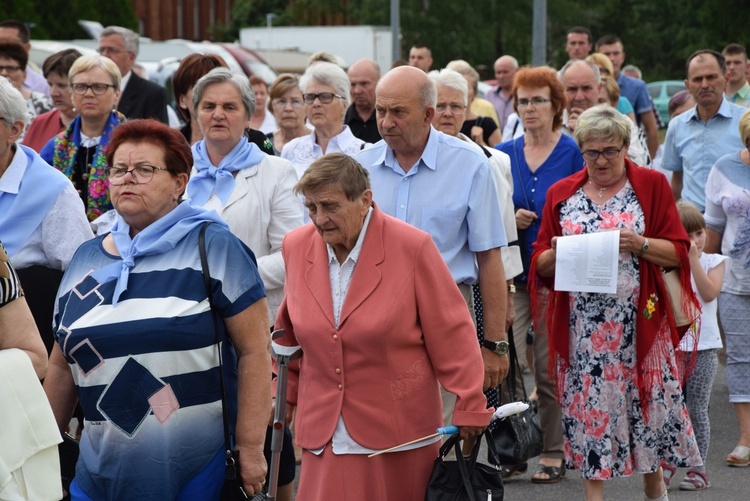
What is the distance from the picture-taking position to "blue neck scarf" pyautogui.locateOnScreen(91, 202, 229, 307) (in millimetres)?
4445

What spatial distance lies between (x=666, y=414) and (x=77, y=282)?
3328mm

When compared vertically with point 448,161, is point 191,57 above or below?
above

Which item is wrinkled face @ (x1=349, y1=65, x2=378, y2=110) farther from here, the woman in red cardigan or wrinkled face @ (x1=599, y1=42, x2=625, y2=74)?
wrinkled face @ (x1=599, y1=42, x2=625, y2=74)

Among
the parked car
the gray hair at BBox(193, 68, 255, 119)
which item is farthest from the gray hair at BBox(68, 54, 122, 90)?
the parked car

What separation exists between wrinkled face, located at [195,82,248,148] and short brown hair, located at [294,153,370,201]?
4.80 ft

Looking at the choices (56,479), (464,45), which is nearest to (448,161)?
(56,479)

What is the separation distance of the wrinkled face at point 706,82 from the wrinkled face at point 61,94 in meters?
4.87

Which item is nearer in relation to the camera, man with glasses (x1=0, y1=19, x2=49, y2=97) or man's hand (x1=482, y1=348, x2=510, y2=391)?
man's hand (x1=482, y1=348, x2=510, y2=391)

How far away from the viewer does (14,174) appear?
5641 mm

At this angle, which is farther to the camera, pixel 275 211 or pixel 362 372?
pixel 275 211

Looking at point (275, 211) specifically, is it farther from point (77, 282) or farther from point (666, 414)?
point (666, 414)

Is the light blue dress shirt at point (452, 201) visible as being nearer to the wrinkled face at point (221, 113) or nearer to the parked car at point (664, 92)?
the wrinkled face at point (221, 113)

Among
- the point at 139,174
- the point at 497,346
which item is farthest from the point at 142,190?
the point at 497,346

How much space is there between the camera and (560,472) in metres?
7.66
